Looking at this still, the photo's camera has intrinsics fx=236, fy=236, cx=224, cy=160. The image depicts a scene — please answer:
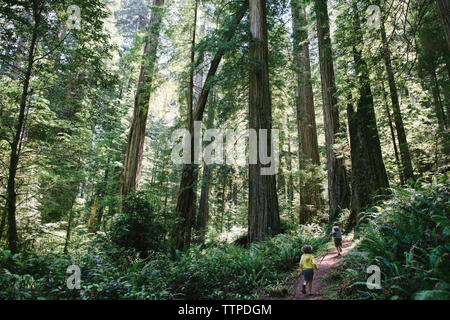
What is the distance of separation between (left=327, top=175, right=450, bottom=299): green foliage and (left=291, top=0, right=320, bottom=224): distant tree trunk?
6.29 m

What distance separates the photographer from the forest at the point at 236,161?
3.46 meters

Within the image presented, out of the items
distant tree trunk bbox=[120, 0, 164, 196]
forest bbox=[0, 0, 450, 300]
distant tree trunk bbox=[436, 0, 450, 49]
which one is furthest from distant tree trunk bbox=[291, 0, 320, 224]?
distant tree trunk bbox=[120, 0, 164, 196]

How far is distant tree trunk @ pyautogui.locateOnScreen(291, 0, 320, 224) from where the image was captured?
10.4m

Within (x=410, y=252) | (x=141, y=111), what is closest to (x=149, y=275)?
(x=410, y=252)

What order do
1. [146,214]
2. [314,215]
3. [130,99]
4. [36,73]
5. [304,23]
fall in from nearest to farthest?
[36,73] < [146,214] < [314,215] < [304,23] < [130,99]

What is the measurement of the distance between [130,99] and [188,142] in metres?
10.4

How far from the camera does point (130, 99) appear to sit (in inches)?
683

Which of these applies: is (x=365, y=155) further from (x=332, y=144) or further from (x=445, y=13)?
(x=445, y=13)

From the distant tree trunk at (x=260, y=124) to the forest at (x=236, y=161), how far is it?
0.04 m

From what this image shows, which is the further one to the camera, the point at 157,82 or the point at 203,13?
the point at 203,13

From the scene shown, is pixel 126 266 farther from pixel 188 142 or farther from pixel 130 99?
pixel 130 99

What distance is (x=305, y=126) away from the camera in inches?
470

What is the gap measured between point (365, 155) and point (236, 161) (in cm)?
594

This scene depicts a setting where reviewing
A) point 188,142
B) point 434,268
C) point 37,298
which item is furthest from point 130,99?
point 434,268
